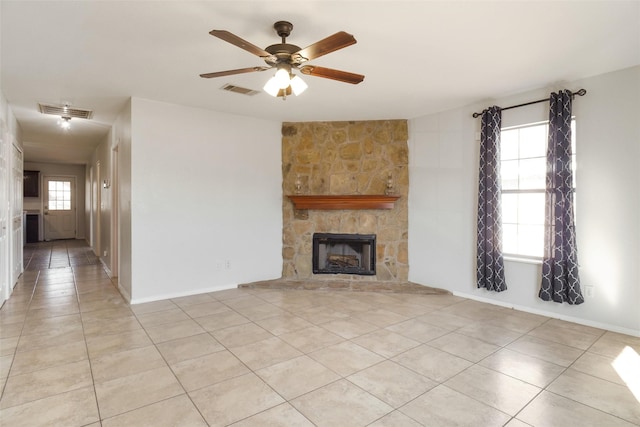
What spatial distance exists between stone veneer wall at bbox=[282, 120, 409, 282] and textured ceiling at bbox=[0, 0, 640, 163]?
0.83 meters

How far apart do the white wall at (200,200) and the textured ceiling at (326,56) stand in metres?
0.43

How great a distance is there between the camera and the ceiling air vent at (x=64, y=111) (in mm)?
4271

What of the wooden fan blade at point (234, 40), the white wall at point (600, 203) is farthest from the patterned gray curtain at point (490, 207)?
the wooden fan blade at point (234, 40)

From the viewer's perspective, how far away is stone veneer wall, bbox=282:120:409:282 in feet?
16.4

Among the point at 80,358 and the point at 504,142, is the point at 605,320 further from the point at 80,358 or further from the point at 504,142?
the point at 80,358

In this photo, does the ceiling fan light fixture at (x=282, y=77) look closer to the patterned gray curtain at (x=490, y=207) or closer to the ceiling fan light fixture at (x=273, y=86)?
the ceiling fan light fixture at (x=273, y=86)

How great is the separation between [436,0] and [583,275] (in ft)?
9.68

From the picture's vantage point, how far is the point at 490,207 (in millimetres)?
3912

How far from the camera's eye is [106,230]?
6133 millimetres

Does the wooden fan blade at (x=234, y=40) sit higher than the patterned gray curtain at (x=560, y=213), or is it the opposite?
the wooden fan blade at (x=234, y=40)

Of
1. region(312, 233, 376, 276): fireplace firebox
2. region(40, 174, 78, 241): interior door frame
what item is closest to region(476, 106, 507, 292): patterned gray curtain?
region(312, 233, 376, 276): fireplace firebox

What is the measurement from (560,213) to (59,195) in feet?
40.1

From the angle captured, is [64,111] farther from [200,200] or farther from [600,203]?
[600,203]

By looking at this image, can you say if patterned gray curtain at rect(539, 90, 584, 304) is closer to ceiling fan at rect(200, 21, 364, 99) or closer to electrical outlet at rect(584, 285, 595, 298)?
electrical outlet at rect(584, 285, 595, 298)
